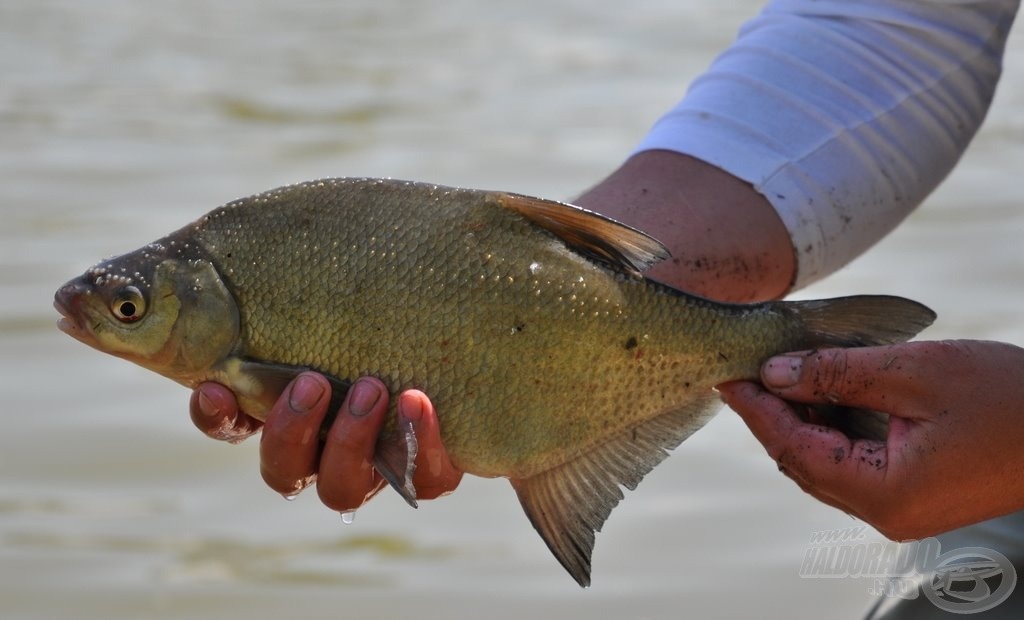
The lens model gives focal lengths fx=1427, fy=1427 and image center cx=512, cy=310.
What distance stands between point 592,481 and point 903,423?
62cm

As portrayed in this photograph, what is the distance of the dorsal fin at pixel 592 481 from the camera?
2.84 m

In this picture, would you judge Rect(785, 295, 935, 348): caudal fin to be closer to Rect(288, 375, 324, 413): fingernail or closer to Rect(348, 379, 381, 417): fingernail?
Rect(348, 379, 381, 417): fingernail

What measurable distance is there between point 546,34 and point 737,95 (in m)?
7.98

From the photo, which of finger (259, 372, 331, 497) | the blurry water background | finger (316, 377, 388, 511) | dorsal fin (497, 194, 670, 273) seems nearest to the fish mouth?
A: finger (259, 372, 331, 497)

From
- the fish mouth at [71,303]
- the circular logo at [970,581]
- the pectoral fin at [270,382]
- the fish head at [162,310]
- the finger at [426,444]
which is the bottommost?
the circular logo at [970,581]

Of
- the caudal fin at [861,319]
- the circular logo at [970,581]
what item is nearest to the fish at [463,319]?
the caudal fin at [861,319]

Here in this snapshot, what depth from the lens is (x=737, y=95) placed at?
151 inches

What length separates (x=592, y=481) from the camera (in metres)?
2.85

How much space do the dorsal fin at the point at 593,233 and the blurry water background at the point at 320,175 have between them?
1.56m

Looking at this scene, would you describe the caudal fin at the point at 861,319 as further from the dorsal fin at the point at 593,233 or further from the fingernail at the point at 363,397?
the fingernail at the point at 363,397

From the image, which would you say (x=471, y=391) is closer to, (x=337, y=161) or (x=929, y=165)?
(x=929, y=165)

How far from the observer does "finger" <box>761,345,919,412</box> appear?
2.72 meters

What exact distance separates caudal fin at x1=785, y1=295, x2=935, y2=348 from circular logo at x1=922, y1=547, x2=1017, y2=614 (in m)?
1.09

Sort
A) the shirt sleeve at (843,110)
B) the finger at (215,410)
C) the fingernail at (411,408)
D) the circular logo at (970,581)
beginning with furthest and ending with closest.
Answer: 1. the shirt sleeve at (843,110)
2. the circular logo at (970,581)
3. the finger at (215,410)
4. the fingernail at (411,408)
